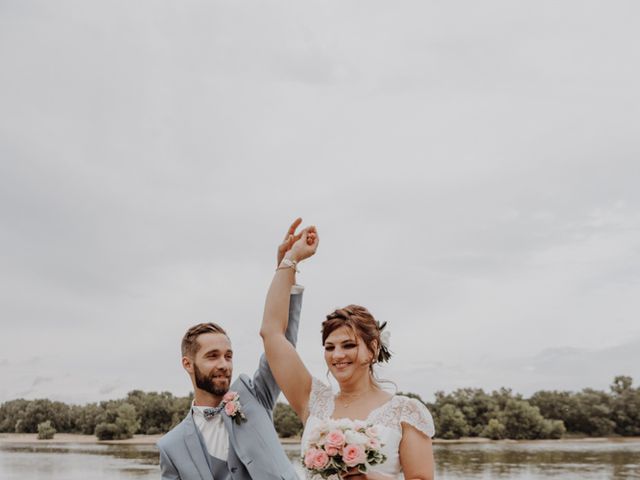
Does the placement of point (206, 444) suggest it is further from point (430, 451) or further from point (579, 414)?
point (579, 414)

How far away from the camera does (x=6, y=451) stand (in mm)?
58656

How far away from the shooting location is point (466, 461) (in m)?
45.7

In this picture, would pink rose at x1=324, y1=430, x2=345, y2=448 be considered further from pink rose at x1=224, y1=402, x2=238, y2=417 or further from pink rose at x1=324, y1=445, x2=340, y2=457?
pink rose at x1=224, y1=402, x2=238, y2=417

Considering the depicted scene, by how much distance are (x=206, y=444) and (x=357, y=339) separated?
64.6 inches

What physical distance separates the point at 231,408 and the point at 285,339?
77cm

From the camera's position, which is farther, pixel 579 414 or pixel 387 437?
pixel 579 414

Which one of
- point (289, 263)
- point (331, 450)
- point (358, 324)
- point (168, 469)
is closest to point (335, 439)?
point (331, 450)

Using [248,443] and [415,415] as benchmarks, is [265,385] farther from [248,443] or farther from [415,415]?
[415,415]

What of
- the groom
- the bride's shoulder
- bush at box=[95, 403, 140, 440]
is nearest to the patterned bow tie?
the groom

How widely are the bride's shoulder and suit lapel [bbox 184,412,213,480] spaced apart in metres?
1.64

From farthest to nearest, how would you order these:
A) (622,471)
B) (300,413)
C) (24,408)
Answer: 1. (24,408)
2. (622,471)
3. (300,413)

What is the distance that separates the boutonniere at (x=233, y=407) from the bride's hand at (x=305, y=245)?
111cm

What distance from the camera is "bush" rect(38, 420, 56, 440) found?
62666 mm

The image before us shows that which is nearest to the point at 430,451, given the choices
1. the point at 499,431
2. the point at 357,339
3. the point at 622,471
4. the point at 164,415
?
the point at 357,339
